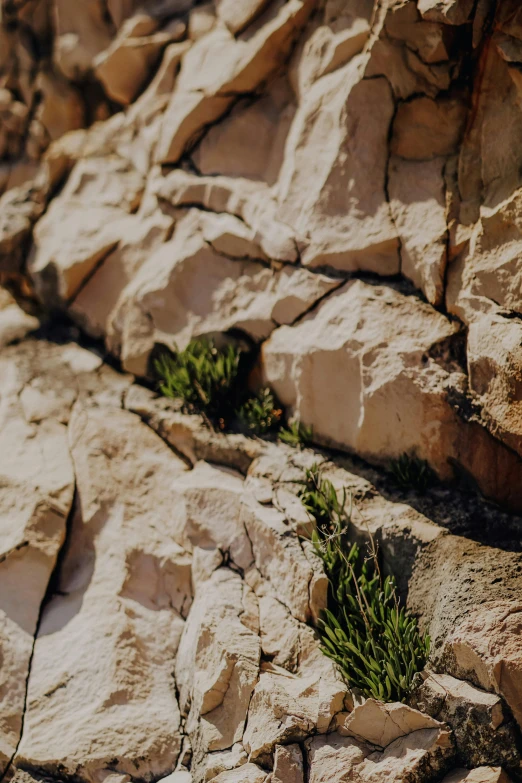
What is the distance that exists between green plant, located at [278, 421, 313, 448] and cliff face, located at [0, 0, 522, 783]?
0.12m

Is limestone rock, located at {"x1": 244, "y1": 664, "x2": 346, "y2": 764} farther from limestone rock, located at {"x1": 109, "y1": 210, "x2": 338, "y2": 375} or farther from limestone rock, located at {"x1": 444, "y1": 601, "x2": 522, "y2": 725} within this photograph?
limestone rock, located at {"x1": 109, "y1": 210, "x2": 338, "y2": 375}

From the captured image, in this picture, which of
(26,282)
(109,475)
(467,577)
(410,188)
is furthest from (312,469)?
(26,282)

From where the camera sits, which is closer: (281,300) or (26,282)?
(281,300)

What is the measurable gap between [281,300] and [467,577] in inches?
112

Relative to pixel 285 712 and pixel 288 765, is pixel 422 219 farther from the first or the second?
pixel 288 765

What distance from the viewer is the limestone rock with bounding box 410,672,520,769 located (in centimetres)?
352

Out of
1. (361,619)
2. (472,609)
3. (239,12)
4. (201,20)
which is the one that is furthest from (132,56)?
(472,609)

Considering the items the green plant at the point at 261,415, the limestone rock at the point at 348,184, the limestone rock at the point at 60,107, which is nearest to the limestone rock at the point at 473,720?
the green plant at the point at 261,415

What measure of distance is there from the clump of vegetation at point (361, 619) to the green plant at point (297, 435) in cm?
53

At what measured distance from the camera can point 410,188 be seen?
5.23 metres

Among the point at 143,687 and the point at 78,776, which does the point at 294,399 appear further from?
the point at 78,776

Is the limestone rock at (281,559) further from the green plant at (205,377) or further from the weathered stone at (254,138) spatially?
the weathered stone at (254,138)

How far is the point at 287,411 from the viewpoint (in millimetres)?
5734

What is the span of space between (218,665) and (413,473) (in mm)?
1949
